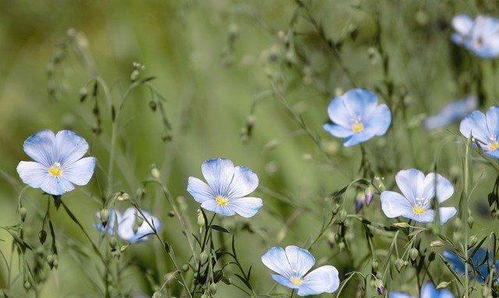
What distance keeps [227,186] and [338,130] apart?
1.22 feet

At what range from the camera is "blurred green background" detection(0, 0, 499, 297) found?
6.66 ft

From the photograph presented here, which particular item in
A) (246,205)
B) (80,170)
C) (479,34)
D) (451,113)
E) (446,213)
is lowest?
(451,113)

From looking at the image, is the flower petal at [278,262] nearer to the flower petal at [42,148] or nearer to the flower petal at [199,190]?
the flower petal at [199,190]

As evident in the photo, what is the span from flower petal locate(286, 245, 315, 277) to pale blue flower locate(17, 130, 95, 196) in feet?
1.15

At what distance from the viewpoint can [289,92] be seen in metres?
2.44

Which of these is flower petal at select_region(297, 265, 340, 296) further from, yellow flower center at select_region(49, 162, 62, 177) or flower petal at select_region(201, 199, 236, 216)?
yellow flower center at select_region(49, 162, 62, 177)

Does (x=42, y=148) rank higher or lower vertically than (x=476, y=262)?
higher

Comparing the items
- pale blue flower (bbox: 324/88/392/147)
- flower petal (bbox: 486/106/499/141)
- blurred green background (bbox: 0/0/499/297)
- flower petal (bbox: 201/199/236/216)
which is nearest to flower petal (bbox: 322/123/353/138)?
pale blue flower (bbox: 324/88/392/147)

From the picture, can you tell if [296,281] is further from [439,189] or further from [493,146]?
[493,146]

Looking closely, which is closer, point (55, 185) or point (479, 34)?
point (55, 185)

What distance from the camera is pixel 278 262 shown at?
1437 millimetres

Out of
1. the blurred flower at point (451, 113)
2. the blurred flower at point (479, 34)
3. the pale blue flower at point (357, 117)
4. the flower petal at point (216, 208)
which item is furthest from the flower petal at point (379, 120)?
the blurred flower at point (451, 113)

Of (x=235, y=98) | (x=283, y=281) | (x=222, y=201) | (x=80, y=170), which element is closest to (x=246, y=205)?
(x=222, y=201)

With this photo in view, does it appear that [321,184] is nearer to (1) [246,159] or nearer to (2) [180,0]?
(1) [246,159]
